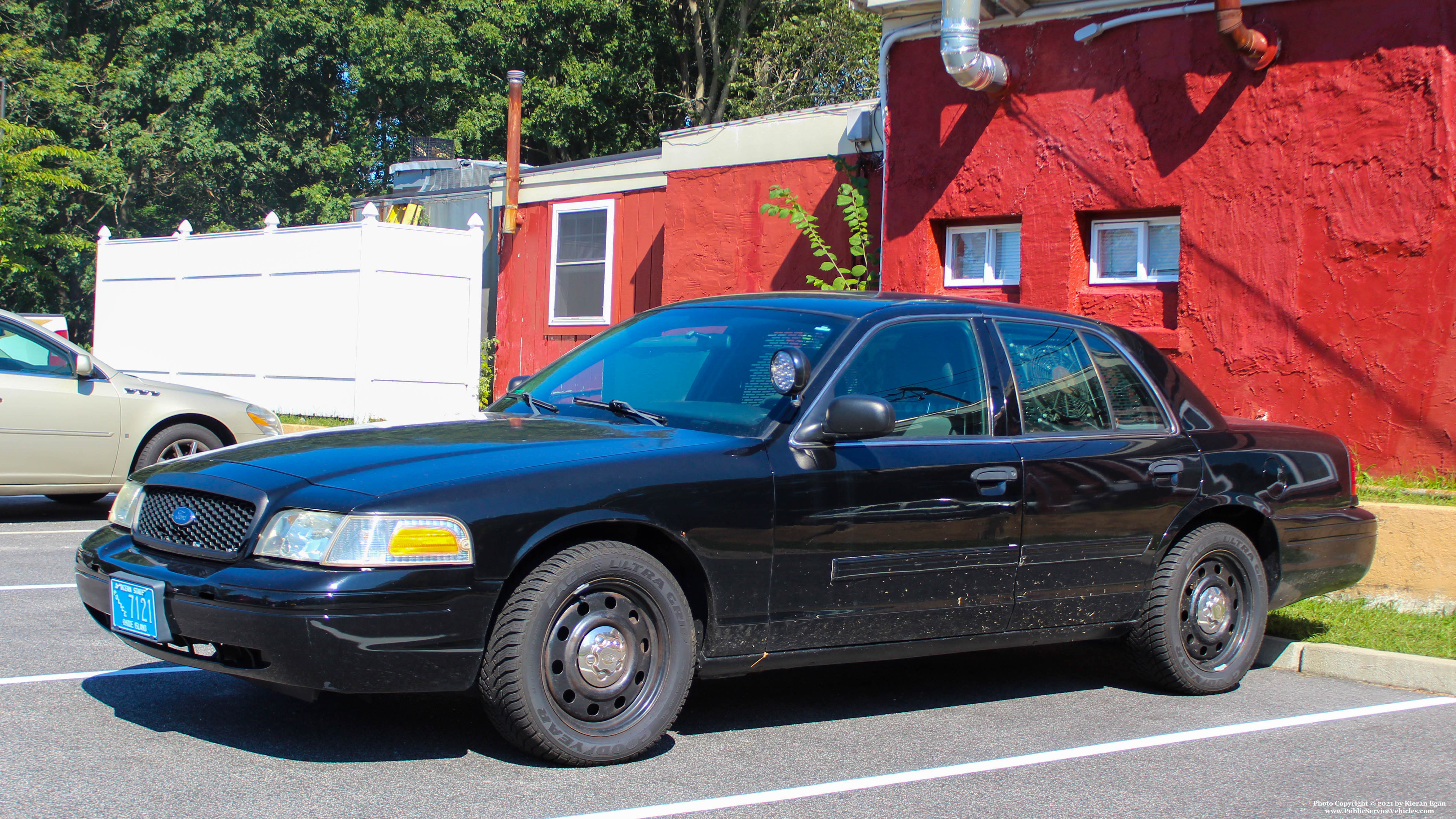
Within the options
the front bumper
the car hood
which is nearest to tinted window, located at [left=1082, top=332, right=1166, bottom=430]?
the car hood

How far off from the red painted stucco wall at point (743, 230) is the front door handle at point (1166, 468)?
8.35 m

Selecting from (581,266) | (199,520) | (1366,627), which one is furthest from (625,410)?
(581,266)

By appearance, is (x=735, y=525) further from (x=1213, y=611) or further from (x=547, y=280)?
(x=547, y=280)

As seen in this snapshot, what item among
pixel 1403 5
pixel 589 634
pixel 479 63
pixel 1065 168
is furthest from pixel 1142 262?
pixel 479 63

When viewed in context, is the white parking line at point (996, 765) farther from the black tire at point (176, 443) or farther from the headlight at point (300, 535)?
the black tire at point (176, 443)

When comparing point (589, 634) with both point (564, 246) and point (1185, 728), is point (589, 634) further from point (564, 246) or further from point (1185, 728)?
point (564, 246)

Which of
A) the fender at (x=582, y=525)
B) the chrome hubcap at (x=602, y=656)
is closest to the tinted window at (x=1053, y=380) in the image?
the fender at (x=582, y=525)

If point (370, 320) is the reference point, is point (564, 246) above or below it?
above

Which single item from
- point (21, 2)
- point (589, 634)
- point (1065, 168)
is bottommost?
point (589, 634)

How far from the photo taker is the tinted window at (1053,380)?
17.3ft

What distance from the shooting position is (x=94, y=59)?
41031mm

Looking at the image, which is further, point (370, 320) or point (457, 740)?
point (370, 320)

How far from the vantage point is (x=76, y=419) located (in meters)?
9.38

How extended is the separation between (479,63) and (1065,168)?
26807mm
